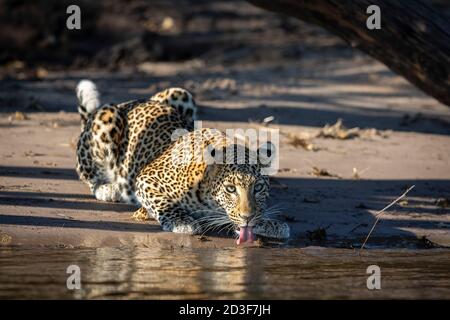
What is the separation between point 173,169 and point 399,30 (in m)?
2.55

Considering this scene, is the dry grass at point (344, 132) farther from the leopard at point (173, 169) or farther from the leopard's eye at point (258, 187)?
the leopard's eye at point (258, 187)

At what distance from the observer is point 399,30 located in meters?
10.5

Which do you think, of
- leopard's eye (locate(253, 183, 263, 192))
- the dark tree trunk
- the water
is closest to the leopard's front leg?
the water

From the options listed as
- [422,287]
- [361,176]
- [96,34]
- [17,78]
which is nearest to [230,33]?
[96,34]

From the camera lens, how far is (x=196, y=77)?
57.9ft

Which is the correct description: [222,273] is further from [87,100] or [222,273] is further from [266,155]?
[87,100]

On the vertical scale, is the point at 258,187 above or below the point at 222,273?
above

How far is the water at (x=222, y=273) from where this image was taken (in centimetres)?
832

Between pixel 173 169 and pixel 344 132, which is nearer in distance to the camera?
pixel 173 169

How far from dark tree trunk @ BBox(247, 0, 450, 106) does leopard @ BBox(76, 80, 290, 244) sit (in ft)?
4.67

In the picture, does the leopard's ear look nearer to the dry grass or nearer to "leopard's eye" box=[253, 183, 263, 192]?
"leopard's eye" box=[253, 183, 263, 192]

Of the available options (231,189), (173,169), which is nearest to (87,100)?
(173,169)

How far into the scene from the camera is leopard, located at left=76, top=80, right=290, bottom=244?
9734 mm

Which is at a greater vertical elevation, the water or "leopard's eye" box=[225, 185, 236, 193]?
"leopard's eye" box=[225, 185, 236, 193]
